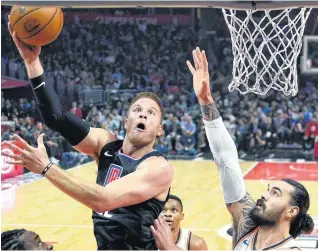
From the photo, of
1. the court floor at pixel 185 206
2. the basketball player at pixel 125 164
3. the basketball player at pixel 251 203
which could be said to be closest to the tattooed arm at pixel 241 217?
the basketball player at pixel 251 203

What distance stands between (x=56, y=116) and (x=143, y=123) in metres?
0.37

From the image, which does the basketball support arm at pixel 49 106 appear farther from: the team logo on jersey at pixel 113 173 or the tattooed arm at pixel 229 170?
the tattooed arm at pixel 229 170

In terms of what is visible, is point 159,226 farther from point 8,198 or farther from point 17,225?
point 8,198

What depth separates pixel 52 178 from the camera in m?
2.09

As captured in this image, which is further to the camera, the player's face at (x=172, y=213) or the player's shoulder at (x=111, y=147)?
the player's face at (x=172, y=213)

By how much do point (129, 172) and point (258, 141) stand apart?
455 inches

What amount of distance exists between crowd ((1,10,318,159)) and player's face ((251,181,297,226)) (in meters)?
10.1

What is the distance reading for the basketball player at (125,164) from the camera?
2.44 metres

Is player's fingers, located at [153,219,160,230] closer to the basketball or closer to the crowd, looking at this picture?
the basketball

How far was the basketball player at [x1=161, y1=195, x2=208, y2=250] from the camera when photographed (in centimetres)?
355

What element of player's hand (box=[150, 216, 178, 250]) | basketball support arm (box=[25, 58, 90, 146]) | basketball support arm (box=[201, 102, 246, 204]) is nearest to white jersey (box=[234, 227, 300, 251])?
basketball support arm (box=[201, 102, 246, 204])

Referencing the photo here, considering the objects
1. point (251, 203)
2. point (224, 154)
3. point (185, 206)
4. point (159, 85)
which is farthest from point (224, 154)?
point (159, 85)

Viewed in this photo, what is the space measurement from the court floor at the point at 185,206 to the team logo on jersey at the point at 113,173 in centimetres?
363

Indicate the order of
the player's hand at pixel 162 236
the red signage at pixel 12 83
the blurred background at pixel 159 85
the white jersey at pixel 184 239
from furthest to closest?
the red signage at pixel 12 83 < the blurred background at pixel 159 85 < the white jersey at pixel 184 239 < the player's hand at pixel 162 236
